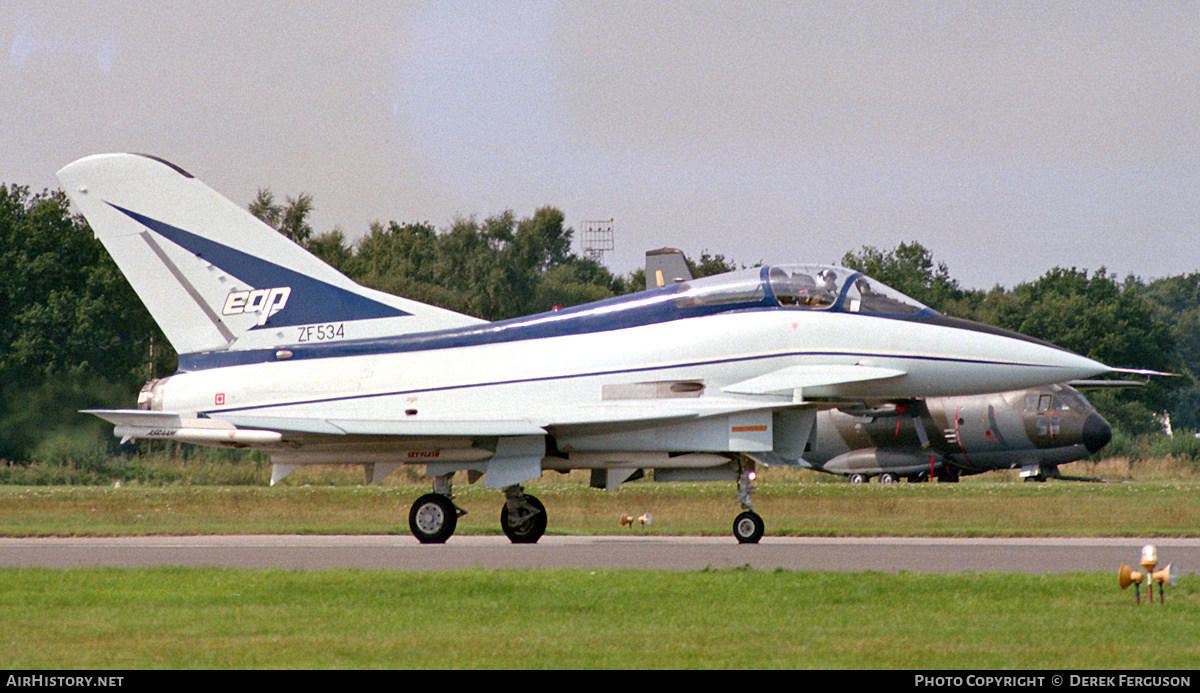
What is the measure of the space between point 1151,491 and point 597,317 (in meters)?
15.3

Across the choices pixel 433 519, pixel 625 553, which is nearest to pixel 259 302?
pixel 433 519

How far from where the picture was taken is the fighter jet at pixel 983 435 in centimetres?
3138

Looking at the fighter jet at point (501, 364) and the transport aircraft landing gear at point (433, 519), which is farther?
the transport aircraft landing gear at point (433, 519)

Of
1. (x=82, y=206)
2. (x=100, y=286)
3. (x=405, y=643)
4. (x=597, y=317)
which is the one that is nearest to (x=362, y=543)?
(x=597, y=317)

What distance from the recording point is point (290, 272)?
17.7 meters

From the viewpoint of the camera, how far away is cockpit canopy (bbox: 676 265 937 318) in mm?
15648

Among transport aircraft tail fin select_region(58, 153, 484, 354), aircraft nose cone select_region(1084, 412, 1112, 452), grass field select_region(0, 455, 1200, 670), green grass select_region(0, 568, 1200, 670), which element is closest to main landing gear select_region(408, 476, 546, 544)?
transport aircraft tail fin select_region(58, 153, 484, 354)

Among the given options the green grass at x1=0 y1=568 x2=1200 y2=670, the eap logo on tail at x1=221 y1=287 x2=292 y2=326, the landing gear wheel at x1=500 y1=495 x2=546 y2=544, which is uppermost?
the eap logo on tail at x1=221 y1=287 x2=292 y2=326

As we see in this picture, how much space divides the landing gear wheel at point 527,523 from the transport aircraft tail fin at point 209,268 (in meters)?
2.72

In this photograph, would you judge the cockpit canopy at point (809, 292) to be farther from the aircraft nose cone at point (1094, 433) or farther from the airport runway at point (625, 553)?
the aircraft nose cone at point (1094, 433)

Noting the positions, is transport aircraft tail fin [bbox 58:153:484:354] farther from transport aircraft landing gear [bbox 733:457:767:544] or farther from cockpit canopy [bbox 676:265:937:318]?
transport aircraft landing gear [bbox 733:457:767:544]

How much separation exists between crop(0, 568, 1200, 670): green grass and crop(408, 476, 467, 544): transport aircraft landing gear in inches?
174

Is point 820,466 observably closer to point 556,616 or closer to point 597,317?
point 597,317

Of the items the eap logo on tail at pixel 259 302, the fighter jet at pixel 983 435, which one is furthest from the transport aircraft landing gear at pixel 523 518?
the fighter jet at pixel 983 435
